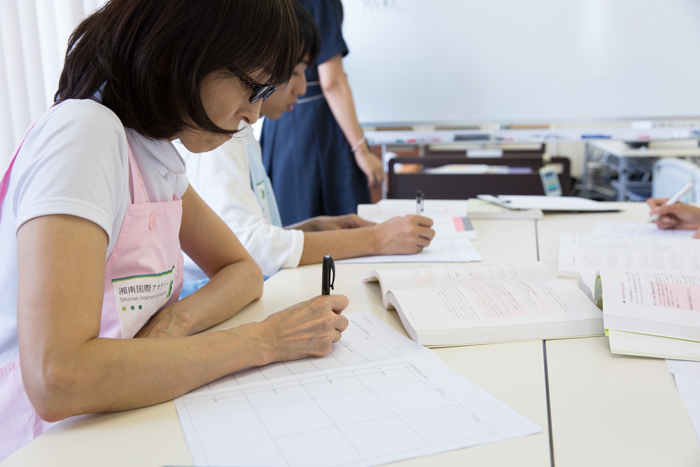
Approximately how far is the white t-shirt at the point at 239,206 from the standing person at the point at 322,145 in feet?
2.90

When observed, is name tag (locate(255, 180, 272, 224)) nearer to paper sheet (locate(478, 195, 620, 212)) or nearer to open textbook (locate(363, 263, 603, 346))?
open textbook (locate(363, 263, 603, 346))

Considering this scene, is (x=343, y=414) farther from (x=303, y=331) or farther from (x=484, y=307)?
(x=484, y=307)

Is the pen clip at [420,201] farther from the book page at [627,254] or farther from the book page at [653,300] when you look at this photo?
the book page at [653,300]

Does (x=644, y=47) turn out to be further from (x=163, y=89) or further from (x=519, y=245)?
(x=163, y=89)

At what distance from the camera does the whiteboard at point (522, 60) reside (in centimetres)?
263

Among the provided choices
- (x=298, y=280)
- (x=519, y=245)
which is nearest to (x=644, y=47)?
(x=519, y=245)

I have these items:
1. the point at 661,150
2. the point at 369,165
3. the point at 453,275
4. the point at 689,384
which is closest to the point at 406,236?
the point at 453,275

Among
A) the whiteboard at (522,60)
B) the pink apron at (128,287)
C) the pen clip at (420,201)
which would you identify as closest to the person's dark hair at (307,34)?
the pen clip at (420,201)

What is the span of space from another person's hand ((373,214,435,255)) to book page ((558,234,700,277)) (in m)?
0.30

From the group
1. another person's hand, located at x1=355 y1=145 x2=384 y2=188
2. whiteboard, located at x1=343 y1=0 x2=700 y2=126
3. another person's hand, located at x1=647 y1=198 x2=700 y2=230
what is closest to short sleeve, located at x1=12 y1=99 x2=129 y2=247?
another person's hand, located at x1=647 y1=198 x2=700 y2=230

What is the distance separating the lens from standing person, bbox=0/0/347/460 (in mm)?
541

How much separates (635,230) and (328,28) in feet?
4.12

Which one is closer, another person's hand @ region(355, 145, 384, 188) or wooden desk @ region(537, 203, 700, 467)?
wooden desk @ region(537, 203, 700, 467)

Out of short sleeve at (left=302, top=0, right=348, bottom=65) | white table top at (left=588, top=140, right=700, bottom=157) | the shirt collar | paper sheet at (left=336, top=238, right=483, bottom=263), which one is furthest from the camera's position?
white table top at (left=588, top=140, right=700, bottom=157)
